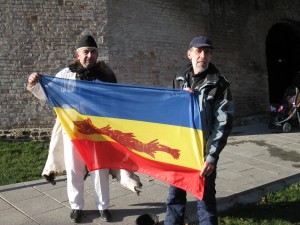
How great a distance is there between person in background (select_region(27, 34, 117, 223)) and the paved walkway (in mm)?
207

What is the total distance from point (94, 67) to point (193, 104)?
1.29m

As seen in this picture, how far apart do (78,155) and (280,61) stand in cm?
1367

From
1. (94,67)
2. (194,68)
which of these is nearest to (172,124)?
(194,68)

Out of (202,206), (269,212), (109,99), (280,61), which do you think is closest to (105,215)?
(202,206)

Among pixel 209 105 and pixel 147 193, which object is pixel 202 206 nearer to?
pixel 209 105

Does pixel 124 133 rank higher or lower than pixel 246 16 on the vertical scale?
lower

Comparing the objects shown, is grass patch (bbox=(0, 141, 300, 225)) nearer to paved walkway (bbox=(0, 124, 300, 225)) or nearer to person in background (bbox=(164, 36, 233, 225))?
paved walkway (bbox=(0, 124, 300, 225))

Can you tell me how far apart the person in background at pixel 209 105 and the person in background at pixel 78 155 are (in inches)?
40.7

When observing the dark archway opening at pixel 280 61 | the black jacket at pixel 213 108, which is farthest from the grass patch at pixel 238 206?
the dark archway opening at pixel 280 61

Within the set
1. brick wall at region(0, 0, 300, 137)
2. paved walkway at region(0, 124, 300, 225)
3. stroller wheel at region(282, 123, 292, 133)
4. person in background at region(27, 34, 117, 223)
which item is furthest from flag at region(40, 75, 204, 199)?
stroller wheel at region(282, 123, 292, 133)

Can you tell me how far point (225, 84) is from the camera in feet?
11.4

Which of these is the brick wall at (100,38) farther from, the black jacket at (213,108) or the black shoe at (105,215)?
the black jacket at (213,108)

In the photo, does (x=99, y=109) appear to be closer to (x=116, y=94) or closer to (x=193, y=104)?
(x=116, y=94)

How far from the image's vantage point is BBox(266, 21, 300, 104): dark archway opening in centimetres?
1523
